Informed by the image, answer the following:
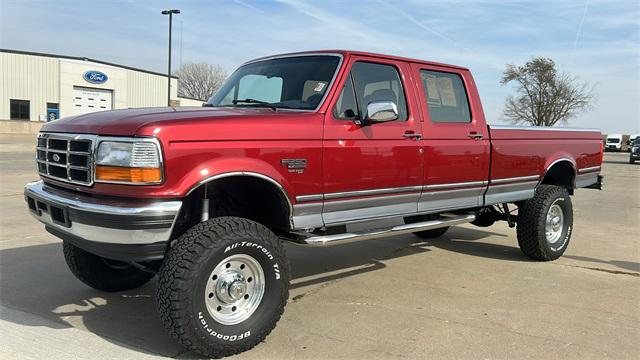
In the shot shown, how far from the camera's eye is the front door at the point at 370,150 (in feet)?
13.6

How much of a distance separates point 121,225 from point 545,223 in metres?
4.94

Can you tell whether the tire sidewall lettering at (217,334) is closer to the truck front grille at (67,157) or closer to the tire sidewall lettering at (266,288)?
the tire sidewall lettering at (266,288)

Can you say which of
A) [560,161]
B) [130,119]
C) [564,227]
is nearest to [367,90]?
[130,119]

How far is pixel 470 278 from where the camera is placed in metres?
5.51

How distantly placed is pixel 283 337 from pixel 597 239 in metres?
5.87

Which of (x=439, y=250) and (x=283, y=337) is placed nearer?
(x=283, y=337)

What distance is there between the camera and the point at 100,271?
4641mm

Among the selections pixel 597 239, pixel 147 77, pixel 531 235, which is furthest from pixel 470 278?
pixel 147 77

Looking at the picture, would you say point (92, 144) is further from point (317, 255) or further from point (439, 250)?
point (439, 250)

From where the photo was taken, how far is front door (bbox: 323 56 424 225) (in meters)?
4.15

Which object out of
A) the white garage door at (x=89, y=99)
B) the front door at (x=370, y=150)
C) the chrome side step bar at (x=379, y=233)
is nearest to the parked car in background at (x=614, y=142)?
the white garage door at (x=89, y=99)

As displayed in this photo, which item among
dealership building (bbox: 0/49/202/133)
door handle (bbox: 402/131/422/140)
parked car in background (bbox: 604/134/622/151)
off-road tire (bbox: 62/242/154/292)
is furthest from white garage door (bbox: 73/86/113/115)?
parked car in background (bbox: 604/134/622/151)

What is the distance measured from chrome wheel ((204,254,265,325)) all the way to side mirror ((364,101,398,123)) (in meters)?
1.48

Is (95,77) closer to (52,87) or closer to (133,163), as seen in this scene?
(52,87)
